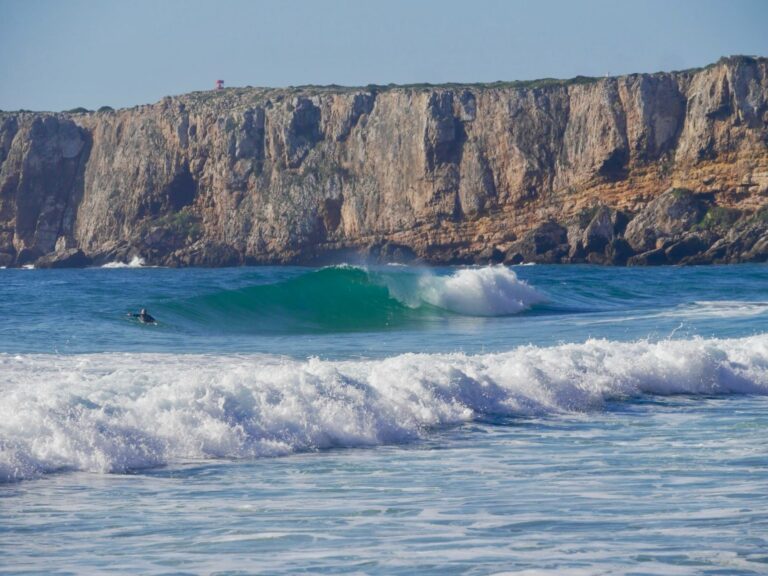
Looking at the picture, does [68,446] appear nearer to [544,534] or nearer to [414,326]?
[544,534]

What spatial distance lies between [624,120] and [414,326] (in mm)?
49620

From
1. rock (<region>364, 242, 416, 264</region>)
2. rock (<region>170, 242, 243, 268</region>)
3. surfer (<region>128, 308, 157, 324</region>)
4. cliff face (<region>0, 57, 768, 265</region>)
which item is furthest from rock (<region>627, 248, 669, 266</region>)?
surfer (<region>128, 308, 157, 324</region>)

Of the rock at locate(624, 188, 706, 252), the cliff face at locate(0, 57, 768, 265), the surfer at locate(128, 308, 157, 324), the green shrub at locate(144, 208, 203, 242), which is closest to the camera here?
the surfer at locate(128, 308, 157, 324)

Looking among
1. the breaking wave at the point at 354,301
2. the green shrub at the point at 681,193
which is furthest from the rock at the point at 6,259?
the breaking wave at the point at 354,301

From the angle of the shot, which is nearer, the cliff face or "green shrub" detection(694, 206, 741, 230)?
"green shrub" detection(694, 206, 741, 230)

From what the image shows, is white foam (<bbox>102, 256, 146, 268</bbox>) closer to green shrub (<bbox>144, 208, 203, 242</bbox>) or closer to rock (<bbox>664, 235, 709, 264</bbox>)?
green shrub (<bbox>144, 208, 203, 242</bbox>)

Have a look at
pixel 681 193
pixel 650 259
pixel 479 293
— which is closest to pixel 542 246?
pixel 650 259

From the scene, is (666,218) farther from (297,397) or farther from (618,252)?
(297,397)

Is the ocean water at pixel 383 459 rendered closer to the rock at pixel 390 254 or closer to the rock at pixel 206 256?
the rock at pixel 390 254

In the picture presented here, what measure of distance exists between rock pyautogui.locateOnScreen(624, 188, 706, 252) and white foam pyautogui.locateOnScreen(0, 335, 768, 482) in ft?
166

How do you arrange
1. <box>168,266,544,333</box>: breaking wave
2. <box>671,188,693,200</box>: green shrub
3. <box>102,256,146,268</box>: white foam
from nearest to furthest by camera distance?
<box>168,266,544,333</box>: breaking wave, <box>671,188,693,200</box>: green shrub, <box>102,256,146,268</box>: white foam

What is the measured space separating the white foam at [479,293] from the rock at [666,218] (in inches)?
1399

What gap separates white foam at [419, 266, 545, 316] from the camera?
2953 centimetres

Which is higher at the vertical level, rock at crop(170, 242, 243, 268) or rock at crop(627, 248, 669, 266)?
rock at crop(170, 242, 243, 268)
